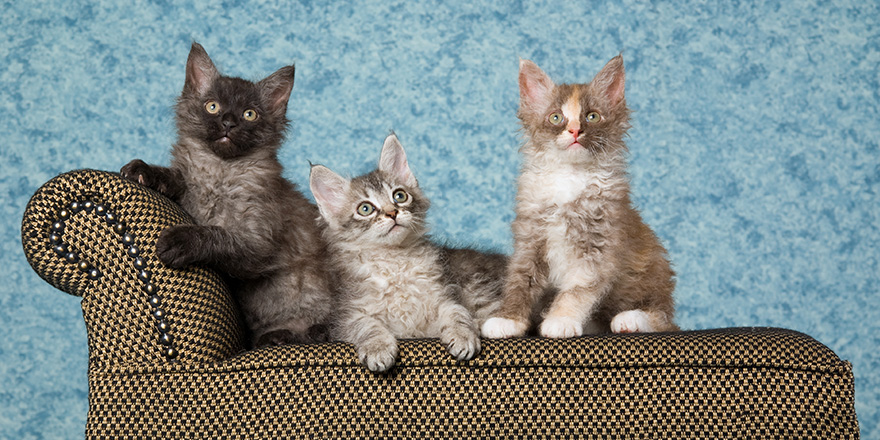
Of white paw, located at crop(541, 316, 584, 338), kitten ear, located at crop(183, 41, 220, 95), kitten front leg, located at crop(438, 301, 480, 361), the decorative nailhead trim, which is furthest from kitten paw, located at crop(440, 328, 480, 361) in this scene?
kitten ear, located at crop(183, 41, 220, 95)

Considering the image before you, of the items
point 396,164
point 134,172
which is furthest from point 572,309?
point 134,172

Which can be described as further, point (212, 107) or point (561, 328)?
point (212, 107)

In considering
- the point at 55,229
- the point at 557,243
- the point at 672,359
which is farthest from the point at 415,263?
the point at 55,229

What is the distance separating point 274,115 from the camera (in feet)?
8.43

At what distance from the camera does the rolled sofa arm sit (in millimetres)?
1843

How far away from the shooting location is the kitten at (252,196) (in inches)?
90.9

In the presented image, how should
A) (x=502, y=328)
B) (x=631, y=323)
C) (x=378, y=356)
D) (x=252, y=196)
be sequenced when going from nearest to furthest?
(x=378, y=356) < (x=502, y=328) < (x=631, y=323) < (x=252, y=196)

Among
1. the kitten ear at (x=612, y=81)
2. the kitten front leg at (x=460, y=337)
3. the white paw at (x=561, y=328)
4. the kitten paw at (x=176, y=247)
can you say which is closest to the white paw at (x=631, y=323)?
the white paw at (x=561, y=328)

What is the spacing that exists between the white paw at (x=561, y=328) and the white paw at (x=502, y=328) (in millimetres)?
86

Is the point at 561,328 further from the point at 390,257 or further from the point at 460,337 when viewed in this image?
the point at 390,257

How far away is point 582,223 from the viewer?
2.29 meters

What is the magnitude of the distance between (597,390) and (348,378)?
1.90 feet

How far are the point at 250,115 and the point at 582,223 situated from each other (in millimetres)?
1073

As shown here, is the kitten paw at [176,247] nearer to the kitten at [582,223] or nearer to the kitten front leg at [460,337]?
the kitten front leg at [460,337]
